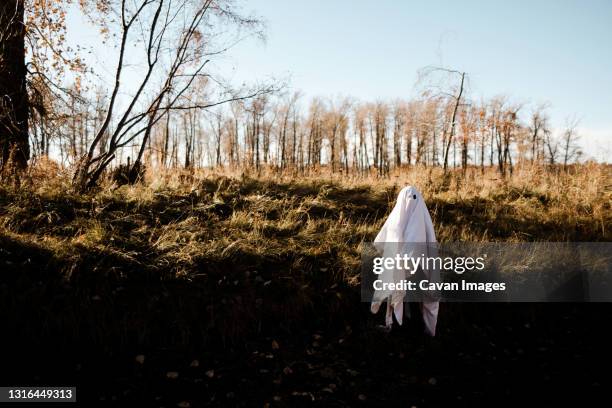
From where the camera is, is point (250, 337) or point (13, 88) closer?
point (250, 337)

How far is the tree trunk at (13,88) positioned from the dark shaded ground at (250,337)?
2890 millimetres

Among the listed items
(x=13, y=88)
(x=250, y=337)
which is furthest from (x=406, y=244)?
(x=13, y=88)

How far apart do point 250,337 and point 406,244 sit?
2.36 metres

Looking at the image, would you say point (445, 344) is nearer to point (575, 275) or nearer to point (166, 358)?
point (575, 275)

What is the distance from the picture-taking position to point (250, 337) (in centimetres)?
499

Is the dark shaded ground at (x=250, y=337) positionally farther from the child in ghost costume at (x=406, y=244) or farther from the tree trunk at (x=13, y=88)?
the tree trunk at (x=13, y=88)

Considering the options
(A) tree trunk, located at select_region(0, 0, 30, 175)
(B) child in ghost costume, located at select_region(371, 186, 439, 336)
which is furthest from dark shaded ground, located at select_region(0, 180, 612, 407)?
(A) tree trunk, located at select_region(0, 0, 30, 175)

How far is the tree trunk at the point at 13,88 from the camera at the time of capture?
823cm

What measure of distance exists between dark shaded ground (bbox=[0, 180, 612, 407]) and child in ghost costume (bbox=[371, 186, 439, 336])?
1.05 feet

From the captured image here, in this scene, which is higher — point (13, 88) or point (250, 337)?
point (13, 88)

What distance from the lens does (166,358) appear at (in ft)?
14.6

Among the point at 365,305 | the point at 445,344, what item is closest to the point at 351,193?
the point at 365,305

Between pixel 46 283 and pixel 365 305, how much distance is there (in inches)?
164

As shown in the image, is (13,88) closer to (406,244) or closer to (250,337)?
(250,337)
